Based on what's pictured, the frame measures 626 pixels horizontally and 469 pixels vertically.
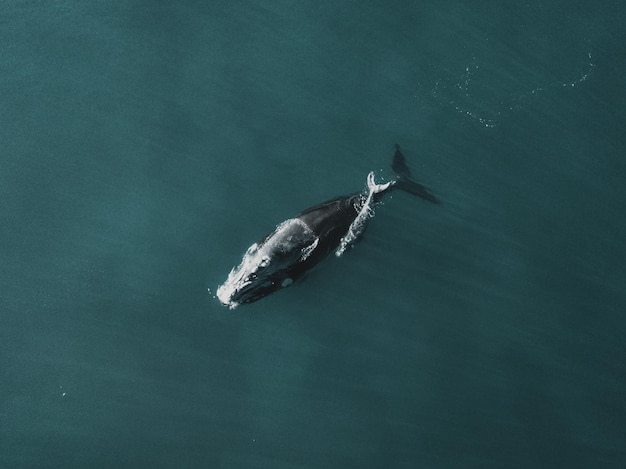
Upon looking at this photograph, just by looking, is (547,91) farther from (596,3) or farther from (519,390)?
(519,390)

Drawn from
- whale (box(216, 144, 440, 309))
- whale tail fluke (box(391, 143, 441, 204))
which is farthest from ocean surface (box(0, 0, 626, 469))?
whale (box(216, 144, 440, 309))

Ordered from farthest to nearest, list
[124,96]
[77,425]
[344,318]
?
[124,96] → [344,318] → [77,425]

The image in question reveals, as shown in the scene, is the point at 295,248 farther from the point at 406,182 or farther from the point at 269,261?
the point at 406,182

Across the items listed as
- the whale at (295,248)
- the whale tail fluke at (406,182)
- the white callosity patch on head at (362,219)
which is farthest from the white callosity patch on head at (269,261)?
the whale tail fluke at (406,182)

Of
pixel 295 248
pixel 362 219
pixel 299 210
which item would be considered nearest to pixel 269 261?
pixel 295 248

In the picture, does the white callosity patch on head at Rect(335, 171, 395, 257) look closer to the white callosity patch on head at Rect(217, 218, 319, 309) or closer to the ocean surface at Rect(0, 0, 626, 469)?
the ocean surface at Rect(0, 0, 626, 469)

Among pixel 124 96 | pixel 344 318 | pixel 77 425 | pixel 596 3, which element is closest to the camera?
pixel 77 425

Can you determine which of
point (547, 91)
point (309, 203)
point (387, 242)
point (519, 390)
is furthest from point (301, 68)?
point (519, 390)

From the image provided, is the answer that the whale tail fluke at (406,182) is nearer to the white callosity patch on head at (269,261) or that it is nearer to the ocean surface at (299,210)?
the ocean surface at (299,210)
